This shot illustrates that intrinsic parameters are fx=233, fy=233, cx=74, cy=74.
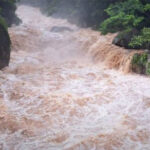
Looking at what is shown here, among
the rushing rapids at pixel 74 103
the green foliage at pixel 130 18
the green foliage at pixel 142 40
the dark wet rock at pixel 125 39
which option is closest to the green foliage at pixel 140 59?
A: the rushing rapids at pixel 74 103

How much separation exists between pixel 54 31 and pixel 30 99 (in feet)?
34.3

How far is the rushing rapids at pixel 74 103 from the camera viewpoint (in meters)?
4.79

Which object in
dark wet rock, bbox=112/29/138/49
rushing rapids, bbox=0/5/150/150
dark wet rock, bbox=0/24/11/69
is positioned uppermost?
dark wet rock, bbox=112/29/138/49

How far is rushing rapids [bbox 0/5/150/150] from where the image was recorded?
4793 mm

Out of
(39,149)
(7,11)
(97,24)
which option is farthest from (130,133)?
(7,11)

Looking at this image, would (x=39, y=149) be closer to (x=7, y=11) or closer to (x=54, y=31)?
(x=54, y=31)

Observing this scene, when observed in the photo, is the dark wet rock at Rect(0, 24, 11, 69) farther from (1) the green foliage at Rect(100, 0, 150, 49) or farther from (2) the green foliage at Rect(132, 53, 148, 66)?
(1) the green foliage at Rect(100, 0, 150, 49)

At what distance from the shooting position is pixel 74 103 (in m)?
6.30

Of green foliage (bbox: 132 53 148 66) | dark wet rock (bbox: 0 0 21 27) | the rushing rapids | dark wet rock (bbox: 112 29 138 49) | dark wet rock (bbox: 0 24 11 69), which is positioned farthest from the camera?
dark wet rock (bbox: 0 0 21 27)

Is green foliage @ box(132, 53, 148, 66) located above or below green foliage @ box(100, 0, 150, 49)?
below

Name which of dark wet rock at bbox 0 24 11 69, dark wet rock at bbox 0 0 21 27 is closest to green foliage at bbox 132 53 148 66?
dark wet rock at bbox 0 24 11 69

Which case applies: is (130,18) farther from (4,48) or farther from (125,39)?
(4,48)

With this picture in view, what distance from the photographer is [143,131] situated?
199 inches

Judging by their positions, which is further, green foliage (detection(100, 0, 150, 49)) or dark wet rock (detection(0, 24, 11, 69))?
green foliage (detection(100, 0, 150, 49))
